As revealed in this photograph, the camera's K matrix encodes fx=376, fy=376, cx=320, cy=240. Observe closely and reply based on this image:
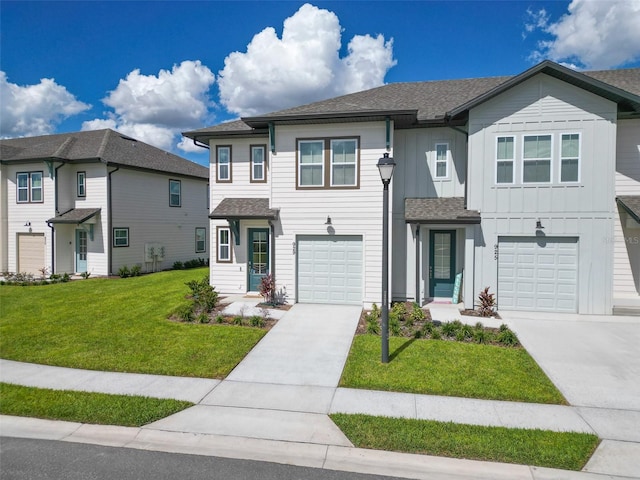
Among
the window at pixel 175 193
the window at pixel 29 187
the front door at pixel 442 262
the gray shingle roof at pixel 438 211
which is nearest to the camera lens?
the gray shingle roof at pixel 438 211

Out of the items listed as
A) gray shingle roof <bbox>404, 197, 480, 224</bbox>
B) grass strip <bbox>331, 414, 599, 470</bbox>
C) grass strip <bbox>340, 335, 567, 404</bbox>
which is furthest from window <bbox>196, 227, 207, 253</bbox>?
grass strip <bbox>331, 414, 599, 470</bbox>

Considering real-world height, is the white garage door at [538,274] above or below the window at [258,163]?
below

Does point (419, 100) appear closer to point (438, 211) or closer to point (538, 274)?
point (438, 211)

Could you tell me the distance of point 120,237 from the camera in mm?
19422

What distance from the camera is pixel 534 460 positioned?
15.1 ft

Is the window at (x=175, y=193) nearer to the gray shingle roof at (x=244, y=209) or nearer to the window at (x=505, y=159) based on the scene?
the gray shingle roof at (x=244, y=209)

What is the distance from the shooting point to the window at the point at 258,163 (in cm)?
1401

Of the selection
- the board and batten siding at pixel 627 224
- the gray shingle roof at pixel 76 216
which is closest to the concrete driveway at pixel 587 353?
the board and batten siding at pixel 627 224

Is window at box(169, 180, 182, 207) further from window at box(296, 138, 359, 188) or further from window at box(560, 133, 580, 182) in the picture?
window at box(560, 133, 580, 182)

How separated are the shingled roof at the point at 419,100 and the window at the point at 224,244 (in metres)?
3.59

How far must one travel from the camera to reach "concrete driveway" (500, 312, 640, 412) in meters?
6.43

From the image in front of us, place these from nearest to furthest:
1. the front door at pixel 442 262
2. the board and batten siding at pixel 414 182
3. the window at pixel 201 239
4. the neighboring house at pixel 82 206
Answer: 1. the board and batten siding at pixel 414 182
2. the front door at pixel 442 262
3. the neighboring house at pixel 82 206
4. the window at pixel 201 239

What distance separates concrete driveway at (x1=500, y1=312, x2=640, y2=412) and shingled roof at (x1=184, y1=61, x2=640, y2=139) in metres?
6.39

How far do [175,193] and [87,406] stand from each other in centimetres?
1840
